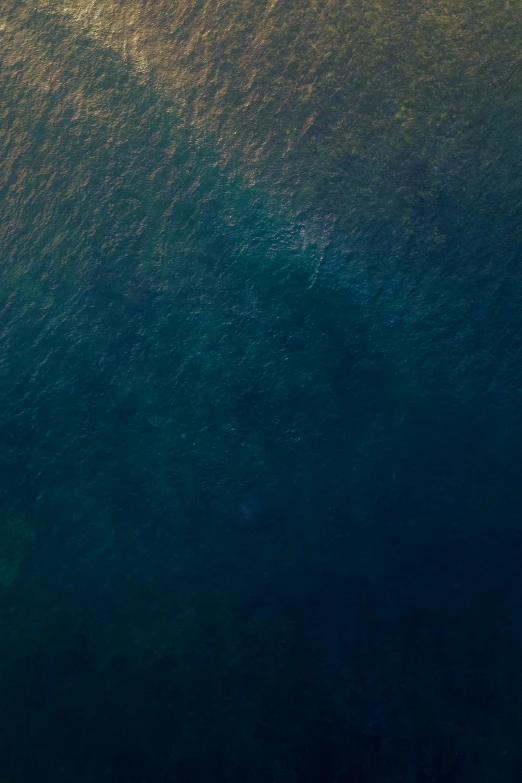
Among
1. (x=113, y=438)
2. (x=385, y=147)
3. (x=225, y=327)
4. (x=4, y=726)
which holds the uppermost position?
(x=385, y=147)

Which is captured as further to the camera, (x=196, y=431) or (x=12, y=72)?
(x=12, y=72)

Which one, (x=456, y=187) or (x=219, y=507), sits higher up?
(x=456, y=187)

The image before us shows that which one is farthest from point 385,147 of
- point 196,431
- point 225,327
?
point 196,431

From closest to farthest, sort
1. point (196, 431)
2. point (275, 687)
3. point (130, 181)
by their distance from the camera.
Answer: point (275, 687) < point (196, 431) < point (130, 181)

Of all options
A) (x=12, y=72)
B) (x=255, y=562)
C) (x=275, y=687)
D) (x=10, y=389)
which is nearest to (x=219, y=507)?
(x=255, y=562)

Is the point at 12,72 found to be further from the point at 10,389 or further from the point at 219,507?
the point at 219,507

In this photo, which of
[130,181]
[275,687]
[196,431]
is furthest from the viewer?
[130,181]
